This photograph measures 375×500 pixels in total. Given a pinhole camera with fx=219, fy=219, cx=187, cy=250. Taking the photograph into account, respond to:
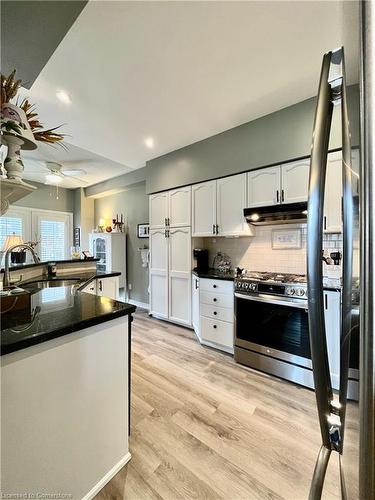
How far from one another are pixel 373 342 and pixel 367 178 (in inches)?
7.5

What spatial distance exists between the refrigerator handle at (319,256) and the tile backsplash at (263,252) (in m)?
2.02

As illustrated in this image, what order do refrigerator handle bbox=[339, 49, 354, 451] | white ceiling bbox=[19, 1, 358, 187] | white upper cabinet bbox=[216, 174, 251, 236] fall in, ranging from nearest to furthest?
refrigerator handle bbox=[339, 49, 354, 451] < white ceiling bbox=[19, 1, 358, 187] < white upper cabinet bbox=[216, 174, 251, 236]

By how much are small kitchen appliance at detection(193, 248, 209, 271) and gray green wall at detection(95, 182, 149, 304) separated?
160 cm

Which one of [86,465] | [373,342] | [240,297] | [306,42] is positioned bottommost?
[86,465]

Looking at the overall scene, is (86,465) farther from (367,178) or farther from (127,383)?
(367,178)

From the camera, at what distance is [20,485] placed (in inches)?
34.0

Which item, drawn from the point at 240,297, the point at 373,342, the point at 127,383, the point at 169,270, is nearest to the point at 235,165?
the point at 240,297

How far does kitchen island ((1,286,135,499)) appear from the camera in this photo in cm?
84

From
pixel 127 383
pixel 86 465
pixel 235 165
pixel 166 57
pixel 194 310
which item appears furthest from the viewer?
pixel 194 310

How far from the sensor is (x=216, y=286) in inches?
104

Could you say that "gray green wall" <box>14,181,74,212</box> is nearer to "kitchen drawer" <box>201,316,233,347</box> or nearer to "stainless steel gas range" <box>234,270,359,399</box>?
"kitchen drawer" <box>201,316,233,347</box>

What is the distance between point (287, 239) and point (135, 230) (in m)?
3.16

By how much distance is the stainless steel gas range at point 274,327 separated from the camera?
1.97 meters

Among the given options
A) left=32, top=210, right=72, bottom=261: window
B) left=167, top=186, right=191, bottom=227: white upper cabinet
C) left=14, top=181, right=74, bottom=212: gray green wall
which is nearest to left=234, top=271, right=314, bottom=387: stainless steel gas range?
left=167, top=186, right=191, bottom=227: white upper cabinet
